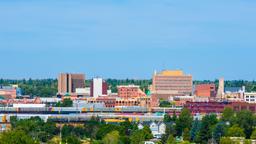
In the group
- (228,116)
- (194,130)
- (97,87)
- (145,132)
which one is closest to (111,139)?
(145,132)

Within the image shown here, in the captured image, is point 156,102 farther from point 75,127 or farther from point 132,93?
point 75,127

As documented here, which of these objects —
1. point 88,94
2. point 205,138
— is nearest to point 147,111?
point 88,94

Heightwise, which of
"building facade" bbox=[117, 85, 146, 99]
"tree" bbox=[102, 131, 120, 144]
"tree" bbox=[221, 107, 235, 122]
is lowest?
"tree" bbox=[102, 131, 120, 144]

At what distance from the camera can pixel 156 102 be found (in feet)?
520

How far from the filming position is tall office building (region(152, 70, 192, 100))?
582 feet

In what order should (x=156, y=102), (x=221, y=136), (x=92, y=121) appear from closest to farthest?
(x=221, y=136) < (x=92, y=121) < (x=156, y=102)

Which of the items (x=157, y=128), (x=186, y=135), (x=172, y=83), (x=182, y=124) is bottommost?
(x=186, y=135)

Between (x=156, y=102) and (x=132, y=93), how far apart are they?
597 centimetres

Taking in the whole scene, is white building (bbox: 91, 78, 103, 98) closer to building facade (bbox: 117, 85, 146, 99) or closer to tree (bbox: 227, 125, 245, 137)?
building facade (bbox: 117, 85, 146, 99)

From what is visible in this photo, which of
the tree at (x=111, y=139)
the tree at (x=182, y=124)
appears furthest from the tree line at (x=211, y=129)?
the tree at (x=111, y=139)

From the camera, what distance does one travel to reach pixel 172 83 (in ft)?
588

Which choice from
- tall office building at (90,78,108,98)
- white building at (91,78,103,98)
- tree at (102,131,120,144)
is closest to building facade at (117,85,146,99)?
white building at (91,78,103,98)

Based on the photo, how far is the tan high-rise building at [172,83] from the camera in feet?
582

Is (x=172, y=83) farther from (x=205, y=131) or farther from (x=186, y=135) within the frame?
(x=205, y=131)
